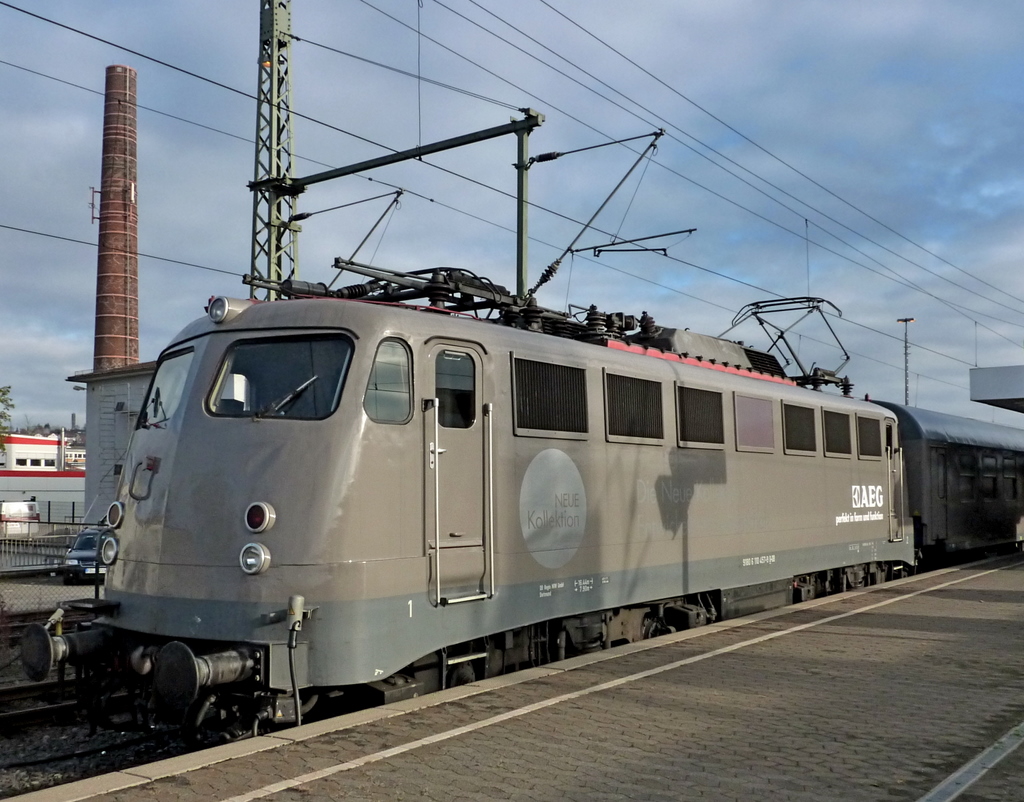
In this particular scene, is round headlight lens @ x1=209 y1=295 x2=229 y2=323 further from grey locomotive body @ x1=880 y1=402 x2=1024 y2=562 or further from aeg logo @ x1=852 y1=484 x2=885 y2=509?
grey locomotive body @ x1=880 y1=402 x2=1024 y2=562

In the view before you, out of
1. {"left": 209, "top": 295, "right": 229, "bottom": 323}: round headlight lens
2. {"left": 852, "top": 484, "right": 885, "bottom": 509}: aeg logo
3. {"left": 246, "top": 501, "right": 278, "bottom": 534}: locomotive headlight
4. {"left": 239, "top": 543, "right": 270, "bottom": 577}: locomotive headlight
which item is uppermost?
{"left": 209, "top": 295, "right": 229, "bottom": 323}: round headlight lens

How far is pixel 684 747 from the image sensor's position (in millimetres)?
6535

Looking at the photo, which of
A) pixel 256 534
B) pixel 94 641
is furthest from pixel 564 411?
pixel 94 641

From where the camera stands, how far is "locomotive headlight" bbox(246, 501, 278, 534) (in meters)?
6.79

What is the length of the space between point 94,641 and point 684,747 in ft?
14.4

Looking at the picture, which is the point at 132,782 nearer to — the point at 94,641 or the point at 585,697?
the point at 94,641

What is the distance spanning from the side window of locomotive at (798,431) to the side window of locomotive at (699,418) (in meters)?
1.99

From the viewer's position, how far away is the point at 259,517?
22.4ft

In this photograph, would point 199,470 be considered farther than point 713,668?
No

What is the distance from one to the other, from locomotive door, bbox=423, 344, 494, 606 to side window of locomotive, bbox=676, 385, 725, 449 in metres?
3.67

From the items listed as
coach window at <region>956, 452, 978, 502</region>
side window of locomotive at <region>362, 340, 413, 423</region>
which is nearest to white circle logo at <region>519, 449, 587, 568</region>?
side window of locomotive at <region>362, 340, 413, 423</region>

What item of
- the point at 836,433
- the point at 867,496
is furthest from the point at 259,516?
the point at 867,496

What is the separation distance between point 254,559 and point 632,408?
478 centimetres

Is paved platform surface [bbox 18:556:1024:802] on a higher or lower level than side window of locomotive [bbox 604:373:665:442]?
lower
